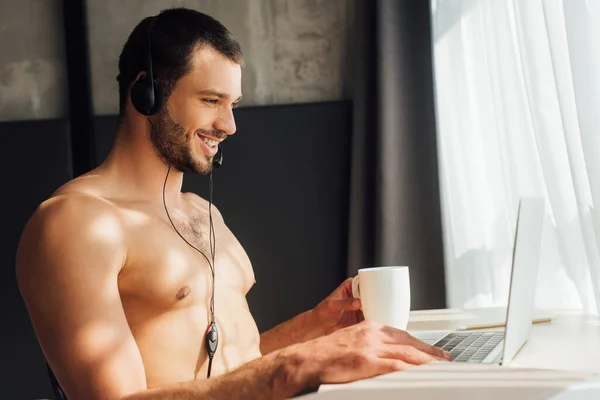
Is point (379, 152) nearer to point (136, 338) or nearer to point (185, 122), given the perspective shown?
point (185, 122)

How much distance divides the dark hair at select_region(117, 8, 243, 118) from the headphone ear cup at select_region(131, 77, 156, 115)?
46 millimetres

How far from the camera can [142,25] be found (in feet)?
4.85

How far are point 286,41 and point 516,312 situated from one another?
6.69 feet

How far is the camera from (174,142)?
1.48 meters

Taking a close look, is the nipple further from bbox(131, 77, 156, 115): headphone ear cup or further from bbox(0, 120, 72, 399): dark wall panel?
bbox(0, 120, 72, 399): dark wall panel

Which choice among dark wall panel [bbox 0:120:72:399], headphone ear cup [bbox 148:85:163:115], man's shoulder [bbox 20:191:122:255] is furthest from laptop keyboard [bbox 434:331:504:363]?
dark wall panel [bbox 0:120:72:399]

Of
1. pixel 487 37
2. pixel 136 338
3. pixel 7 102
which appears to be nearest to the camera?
pixel 136 338

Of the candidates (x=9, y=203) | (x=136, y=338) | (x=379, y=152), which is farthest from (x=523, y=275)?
(x=9, y=203)

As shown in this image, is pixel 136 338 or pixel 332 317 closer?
pixel 136 338

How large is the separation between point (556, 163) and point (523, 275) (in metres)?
1.00

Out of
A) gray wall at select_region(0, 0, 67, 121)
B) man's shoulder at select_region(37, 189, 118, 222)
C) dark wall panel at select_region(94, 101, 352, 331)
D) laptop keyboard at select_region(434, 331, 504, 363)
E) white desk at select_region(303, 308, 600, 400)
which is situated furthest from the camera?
gray wall at select_region(0, 0, 67, 121)

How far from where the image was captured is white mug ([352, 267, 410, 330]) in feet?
3.93

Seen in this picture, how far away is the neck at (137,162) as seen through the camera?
1428 millimetres

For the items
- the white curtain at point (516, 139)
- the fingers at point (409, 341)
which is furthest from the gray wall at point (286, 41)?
the fingers at point (409, 341)
